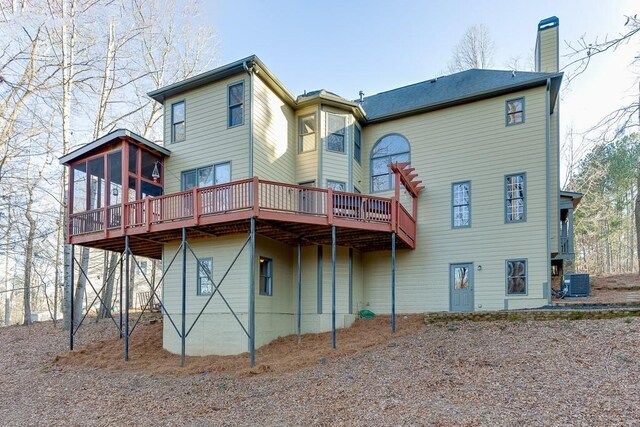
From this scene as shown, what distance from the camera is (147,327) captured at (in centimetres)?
1480

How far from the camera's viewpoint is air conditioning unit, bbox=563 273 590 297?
46.0ft

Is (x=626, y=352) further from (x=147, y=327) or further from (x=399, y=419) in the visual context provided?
(x=147, y=327)

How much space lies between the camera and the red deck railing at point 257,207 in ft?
33.0

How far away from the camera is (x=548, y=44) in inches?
571

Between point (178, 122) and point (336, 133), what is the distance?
540cm

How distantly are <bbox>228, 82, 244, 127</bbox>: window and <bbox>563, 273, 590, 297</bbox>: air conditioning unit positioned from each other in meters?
12.4

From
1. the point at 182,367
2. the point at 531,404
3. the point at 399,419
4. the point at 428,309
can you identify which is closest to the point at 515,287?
the point at 428,309

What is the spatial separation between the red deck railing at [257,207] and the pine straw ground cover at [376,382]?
11.0 feet

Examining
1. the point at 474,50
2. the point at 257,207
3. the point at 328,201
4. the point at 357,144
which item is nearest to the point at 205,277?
the point at 257,207

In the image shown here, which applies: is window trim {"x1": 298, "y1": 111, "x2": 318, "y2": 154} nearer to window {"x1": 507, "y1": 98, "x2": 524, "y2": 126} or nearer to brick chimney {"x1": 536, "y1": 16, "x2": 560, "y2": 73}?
window {"x1": 507, "y1": 98, "x2": 524, "y2": 126}

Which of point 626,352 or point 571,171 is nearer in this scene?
point 626,352

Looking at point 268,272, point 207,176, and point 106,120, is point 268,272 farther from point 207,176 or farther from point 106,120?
point 106,120

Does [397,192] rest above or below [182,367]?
above

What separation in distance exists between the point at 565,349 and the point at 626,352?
1.01 meters
